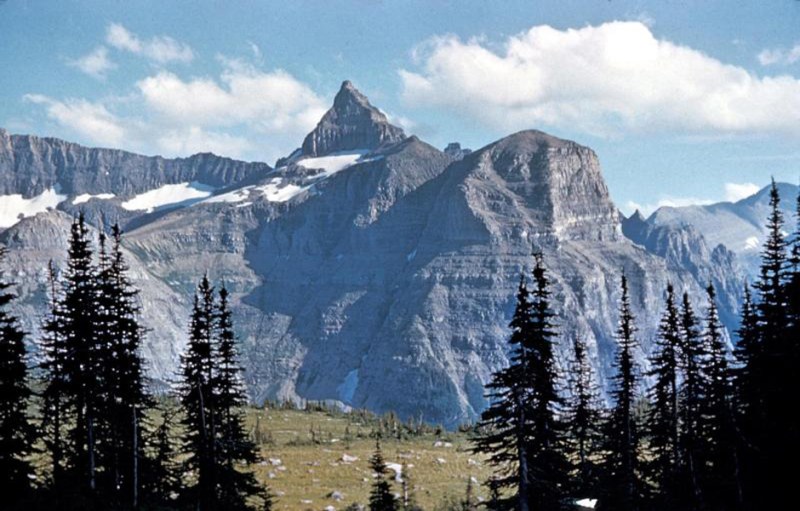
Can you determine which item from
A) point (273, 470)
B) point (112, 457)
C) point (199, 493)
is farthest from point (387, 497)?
point (273, 470)

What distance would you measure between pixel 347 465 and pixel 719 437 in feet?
241

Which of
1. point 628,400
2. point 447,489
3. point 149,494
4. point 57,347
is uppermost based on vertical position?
point 57,347

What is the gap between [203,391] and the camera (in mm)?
53094

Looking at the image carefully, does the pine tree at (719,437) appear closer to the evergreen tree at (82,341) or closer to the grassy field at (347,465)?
the evergreen tree at (82,341)

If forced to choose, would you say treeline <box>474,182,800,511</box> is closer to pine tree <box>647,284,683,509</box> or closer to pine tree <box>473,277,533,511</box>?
pine tree <box>647,284,683,509</box>

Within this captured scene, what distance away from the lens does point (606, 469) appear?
63.8 m

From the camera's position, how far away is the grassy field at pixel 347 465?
101062 millimetres

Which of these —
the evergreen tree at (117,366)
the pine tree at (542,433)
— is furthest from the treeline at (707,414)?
the evergreen tree at (117,366)

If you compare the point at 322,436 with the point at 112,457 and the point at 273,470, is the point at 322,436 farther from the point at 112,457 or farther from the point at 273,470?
the point at 112,457

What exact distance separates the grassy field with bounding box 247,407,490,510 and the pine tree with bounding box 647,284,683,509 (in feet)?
134

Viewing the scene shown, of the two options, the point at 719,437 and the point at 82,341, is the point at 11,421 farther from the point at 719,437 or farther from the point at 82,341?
the point at 719,437

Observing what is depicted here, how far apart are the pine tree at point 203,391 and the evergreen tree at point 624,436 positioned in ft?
85.9

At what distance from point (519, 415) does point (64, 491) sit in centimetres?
2884

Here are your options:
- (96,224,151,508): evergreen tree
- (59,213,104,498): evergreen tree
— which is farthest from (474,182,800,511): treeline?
(59,213,104,498): evergreen tree
